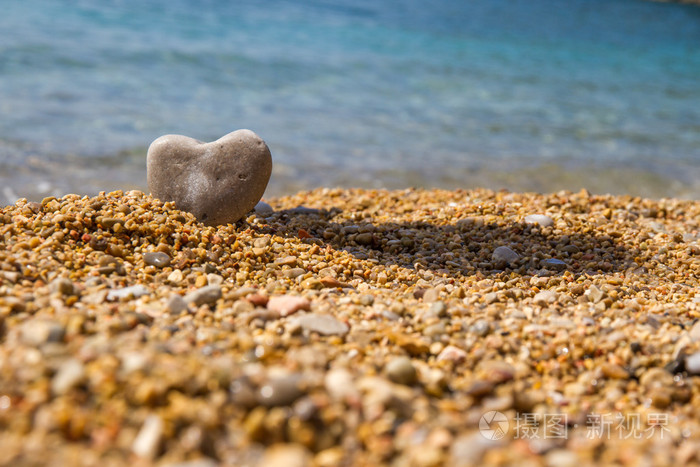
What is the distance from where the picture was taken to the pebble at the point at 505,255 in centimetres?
390

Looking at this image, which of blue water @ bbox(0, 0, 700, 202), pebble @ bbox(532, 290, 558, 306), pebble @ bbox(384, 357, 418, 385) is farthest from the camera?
blue water @ bbox(0, 0, 700, 202)

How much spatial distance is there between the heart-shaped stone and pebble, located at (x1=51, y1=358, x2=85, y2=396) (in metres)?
2.10

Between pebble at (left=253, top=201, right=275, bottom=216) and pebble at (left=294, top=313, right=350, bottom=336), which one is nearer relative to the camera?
pebble at (left=294, top=313, right=350, bottom=336)

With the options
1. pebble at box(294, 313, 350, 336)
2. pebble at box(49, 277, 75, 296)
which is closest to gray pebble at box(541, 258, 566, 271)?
pebble at box(294, 313, 350, 336)

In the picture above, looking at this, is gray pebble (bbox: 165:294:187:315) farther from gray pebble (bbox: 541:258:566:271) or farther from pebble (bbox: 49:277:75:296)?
gray pebble (bbox: 541:258:566:271)

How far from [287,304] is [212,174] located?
153cm

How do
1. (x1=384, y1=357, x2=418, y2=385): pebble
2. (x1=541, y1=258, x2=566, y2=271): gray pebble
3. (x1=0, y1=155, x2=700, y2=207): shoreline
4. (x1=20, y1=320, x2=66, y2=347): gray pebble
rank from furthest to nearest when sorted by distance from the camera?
1. (x1=0, y1=155, x2=700, y2=207): shoreline
2. (x1=541, y1=258, x2=566, y2=271): gray pebble
3. (x1=384, y1=357, x2=418, y2=385): pebble
4. (x1=20, y1=320, x2=66, y2=347): gray pebble

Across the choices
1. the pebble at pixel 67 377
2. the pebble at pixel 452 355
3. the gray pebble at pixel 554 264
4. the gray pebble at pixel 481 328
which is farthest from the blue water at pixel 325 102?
the pebble at pixel 67 377

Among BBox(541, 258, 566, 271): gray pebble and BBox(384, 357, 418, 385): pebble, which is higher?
BBox(384, 357, 418, 385): pebble

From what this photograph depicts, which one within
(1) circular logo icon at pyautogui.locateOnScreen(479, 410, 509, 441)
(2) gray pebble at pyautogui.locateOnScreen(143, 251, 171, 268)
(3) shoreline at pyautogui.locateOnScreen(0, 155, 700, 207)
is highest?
(1) circular logo icon at pyautogui.locateOnScreen(479, 410, 509, 441)

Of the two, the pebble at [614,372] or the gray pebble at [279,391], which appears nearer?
the gray pebble at [279,391]

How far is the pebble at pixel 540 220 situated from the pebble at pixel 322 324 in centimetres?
244

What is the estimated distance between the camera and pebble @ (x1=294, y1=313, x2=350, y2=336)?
256 centimetres

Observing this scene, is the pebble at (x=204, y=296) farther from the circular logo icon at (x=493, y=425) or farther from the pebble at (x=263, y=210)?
the pebble at (x=263, y=210)
